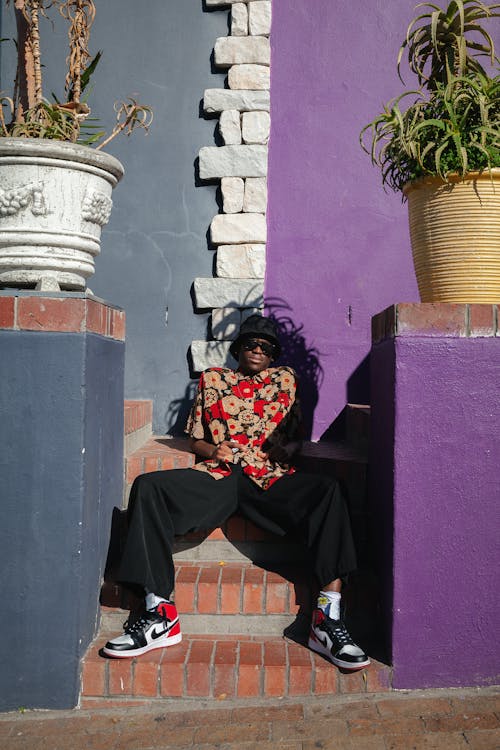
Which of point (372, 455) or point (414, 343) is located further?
point (372, 455)

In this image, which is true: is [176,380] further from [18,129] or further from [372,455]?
Answer: [18,129]

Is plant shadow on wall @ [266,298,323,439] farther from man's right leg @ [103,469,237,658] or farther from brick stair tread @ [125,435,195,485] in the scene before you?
man's right leg @ [103,469,237,658]

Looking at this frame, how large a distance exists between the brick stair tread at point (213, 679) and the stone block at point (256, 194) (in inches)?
110

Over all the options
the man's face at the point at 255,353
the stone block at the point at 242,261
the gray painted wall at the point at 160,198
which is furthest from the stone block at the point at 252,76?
the man's face at the point at 255,353

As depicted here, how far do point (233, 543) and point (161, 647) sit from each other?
633 millimetres

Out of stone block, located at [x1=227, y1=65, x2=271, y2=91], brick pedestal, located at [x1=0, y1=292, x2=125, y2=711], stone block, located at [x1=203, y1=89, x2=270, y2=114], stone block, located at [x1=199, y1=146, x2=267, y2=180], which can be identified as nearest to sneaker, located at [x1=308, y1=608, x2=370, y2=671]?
brick pedestal, located at [x1=0, y1=292, x2=125, y2=711]

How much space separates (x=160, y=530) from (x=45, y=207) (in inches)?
56.6

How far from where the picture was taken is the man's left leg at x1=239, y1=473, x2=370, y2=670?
2.98m

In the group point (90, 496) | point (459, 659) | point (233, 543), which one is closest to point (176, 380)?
point (233, 543)

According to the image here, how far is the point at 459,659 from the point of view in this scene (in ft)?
9.68

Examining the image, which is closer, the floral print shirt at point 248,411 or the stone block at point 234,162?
the floral print shirt at point 248,411

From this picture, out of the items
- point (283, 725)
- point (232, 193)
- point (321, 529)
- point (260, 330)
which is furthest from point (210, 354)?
point (283, 725)

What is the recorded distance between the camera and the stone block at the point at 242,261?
4.66 meters

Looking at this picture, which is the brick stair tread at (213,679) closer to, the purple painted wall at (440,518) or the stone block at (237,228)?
the purple painted wall at (440,518)
